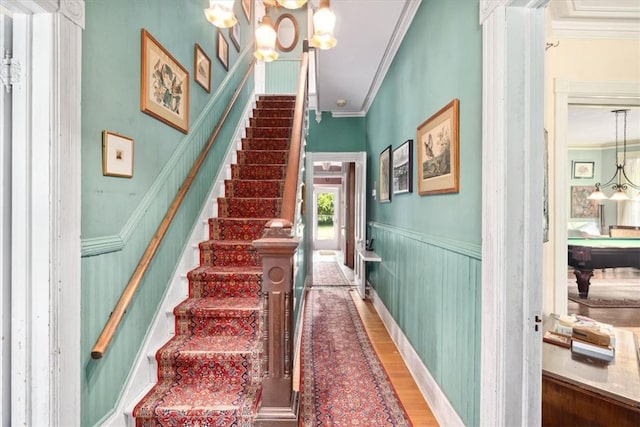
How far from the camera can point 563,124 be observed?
2217 mm

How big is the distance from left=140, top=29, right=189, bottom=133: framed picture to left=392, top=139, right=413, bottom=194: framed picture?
1844 mm

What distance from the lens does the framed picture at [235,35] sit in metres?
3.64

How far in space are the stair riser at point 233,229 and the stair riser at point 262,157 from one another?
1032 millimetres

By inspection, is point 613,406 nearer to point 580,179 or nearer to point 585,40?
point 585,40

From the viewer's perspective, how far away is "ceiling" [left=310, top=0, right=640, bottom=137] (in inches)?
81.5

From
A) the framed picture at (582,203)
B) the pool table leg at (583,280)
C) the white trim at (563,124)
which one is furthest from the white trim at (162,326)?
the framed picture at (582,203)

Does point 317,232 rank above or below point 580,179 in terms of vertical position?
below

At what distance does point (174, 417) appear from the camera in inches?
64.6

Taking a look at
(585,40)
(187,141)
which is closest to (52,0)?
(187,141)

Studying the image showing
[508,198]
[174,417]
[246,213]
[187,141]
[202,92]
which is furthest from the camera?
[246,213]

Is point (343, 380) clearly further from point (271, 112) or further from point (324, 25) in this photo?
point (271, 112)

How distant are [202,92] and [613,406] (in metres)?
3.28

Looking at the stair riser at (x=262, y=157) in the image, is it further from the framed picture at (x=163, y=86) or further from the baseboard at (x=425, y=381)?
the baseboard at (x=425, y=381)

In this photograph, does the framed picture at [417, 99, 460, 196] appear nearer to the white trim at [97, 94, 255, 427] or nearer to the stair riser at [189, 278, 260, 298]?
the stair riser at [189, 278, 260, 298]
